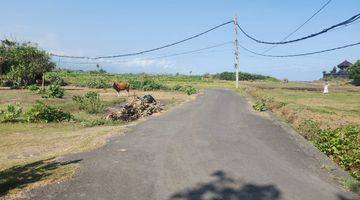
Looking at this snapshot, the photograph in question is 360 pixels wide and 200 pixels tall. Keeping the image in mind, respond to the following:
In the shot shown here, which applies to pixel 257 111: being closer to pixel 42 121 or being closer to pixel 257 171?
pixel 42 121

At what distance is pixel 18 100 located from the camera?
3231cm

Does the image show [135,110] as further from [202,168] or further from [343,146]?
[202,168]

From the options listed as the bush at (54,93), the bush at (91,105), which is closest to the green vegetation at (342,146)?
the bush at (91,105)

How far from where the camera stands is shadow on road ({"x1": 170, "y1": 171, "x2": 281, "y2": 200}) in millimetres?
8469

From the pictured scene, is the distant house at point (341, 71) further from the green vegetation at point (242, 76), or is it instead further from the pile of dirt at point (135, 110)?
the pile of dirt at point (135, 110)

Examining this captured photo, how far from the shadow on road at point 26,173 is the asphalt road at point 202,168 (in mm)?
623

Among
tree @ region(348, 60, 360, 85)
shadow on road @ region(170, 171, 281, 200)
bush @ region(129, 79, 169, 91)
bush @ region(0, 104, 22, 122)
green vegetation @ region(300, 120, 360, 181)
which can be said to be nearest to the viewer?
shadow on road @ region(170, 171, 281, 200)

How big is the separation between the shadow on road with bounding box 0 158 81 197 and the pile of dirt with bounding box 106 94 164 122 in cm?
994

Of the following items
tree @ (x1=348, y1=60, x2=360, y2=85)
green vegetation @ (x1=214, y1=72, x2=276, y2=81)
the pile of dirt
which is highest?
tree @ (x1=348, y1=60, x2=360, y2=85)

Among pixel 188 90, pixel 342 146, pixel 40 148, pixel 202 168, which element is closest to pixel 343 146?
pixel 342 146

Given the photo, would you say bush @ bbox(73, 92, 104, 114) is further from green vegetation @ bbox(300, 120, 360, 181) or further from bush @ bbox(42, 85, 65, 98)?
green vegetation @ bbox(300, 120, 360, 181)

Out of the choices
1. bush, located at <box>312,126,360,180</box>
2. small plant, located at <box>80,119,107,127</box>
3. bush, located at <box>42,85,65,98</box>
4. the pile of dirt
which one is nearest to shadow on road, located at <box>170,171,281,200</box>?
bush, located at <box>312,126,360,180</box>

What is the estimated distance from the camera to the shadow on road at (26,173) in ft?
30.4

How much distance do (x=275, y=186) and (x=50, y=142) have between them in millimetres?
8968
